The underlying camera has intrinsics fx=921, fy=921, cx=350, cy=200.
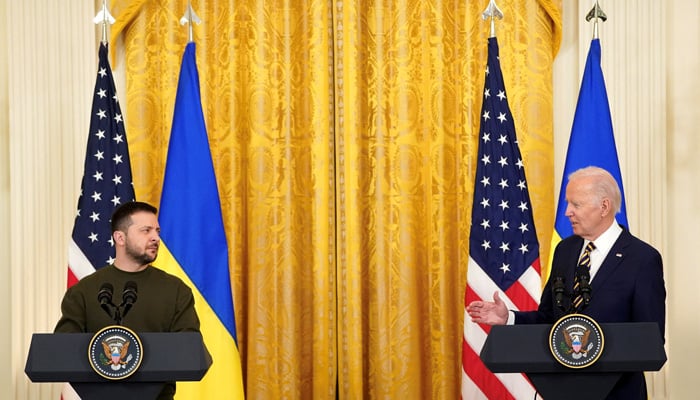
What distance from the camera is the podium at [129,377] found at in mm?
3457

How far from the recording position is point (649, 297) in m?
3.75

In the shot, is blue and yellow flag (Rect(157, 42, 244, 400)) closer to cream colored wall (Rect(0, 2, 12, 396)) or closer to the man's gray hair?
cream colored wall (Rect(0, 2, 12, 396))

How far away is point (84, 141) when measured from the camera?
19.0ft

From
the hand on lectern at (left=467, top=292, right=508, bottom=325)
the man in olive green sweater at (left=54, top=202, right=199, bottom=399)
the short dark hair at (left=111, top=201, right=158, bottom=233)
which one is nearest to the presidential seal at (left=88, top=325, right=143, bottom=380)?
the man in olive green sweater at (left=54, top=202, right=199, bottom=399)

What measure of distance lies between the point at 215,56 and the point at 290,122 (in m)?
0.66

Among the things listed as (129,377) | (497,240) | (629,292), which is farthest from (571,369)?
(497,240)

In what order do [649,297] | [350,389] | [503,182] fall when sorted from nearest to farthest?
[649,297] → [503,182] → [350,389]

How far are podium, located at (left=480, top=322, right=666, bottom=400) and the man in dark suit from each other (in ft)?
0.67

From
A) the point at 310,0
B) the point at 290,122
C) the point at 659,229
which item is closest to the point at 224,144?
the point at 290,122

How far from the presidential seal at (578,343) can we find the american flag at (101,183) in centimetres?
281

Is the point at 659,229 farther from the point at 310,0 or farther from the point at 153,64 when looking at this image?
the point at 153,64

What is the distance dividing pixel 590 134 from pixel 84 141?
10.2ft

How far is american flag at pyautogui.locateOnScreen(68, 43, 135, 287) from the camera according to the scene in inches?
206

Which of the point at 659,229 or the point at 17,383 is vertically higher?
the point at 659,229
